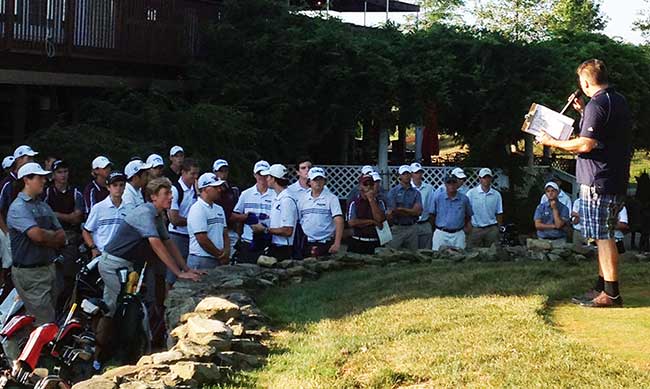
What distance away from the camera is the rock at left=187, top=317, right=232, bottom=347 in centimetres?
692

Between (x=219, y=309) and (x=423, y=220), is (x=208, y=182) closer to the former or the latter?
(x=219, y=309)

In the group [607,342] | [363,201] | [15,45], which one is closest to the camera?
[607,342]

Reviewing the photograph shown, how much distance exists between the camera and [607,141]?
7.82 m

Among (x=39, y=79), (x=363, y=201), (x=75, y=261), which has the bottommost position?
(x=75, y=261)

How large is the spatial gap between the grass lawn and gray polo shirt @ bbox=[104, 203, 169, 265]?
1.24m

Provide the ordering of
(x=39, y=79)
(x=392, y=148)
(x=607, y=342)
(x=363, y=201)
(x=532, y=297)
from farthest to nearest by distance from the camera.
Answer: (x=392, y=148) < (x=39, y=79) < (x=363, y=201) < (x=532, y=297) < (x=607, y=342)

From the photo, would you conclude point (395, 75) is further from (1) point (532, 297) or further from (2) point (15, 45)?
(1) point (532, 297)

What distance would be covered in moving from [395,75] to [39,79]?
290 inches

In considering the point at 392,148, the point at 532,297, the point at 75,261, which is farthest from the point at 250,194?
the point at 392,148

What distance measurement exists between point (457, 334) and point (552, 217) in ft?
23.4

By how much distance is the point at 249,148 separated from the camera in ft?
62.8

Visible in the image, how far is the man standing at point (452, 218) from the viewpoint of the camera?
1386 centimetres

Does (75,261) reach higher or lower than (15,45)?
lower

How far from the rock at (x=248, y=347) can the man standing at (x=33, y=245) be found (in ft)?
9.64
